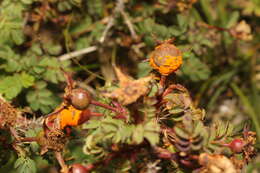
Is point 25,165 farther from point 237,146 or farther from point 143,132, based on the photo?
point 237,146

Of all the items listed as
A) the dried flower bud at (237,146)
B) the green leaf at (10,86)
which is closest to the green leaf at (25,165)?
the green leaf at (10,86)

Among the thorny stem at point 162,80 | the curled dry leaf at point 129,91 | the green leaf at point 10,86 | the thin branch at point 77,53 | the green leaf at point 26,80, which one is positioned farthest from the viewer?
the thin branch at point 77,53

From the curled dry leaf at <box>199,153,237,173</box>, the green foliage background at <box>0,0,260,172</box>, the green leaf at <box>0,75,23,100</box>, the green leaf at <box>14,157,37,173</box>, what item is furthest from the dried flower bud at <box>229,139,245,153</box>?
the green leaf at <box>0,75,23,100</box>

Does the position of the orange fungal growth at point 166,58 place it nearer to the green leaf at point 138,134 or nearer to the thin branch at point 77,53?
the green leaf at point 138,134

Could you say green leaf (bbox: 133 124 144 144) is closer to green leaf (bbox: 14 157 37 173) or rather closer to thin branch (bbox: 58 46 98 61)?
green leaf (bbox: 14 157 37 173)

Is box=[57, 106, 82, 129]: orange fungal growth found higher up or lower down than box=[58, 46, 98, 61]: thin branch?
lower down
